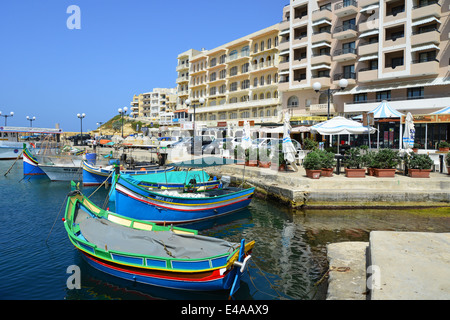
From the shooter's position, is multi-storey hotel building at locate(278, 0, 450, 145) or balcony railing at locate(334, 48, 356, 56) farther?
balcony railing at locate(334, 48, 356, 56)

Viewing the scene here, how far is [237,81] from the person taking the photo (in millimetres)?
52219

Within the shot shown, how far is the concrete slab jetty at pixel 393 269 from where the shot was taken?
496 centimetres

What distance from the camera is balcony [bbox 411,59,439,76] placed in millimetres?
28000

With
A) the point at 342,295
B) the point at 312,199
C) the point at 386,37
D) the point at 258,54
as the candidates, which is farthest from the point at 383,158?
the point at 258,54

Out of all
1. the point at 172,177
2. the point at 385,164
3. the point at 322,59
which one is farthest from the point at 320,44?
the point at 172,177

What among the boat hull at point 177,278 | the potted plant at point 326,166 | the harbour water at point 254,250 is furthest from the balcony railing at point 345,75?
the boat hull at point 177,278

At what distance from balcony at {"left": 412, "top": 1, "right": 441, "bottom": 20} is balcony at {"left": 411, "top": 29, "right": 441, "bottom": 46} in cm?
146


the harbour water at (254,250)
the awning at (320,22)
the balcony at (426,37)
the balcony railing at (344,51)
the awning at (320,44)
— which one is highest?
the awning at (320,22)

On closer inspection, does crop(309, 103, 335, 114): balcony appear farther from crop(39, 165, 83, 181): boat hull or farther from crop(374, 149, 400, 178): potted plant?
crop(39, 165, 83, 181): boat hull

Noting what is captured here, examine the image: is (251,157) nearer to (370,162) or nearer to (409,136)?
(370,162)

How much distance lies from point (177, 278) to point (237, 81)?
4777 centimetres

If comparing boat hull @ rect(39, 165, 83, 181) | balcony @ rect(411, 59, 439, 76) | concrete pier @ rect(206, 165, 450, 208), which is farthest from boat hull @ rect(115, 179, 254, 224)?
balcony @ rect(411, 59, 439, 76)

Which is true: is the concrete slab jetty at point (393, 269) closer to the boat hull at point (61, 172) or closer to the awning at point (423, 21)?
the boat hull at point (61, 172)
